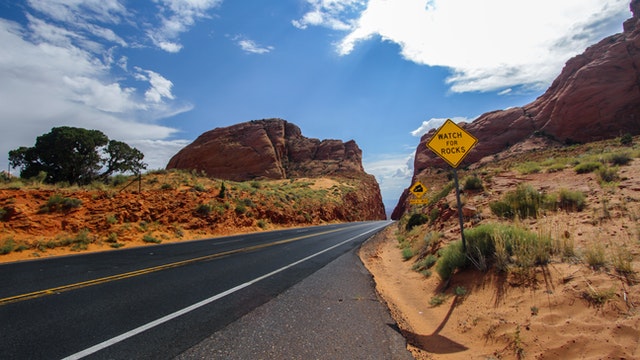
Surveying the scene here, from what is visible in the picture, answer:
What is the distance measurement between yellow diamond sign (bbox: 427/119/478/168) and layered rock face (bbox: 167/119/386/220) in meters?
64.5

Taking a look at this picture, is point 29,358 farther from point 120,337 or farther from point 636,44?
point 636,44

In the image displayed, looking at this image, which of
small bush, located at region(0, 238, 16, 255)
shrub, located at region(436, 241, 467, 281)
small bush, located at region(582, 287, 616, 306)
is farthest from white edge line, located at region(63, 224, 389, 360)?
small bush, located at region(0, 238, 16, 255)

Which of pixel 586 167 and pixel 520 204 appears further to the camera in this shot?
pixel 586 167

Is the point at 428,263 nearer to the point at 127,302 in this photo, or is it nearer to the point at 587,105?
the point at 127,302

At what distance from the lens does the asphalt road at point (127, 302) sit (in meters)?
3.83

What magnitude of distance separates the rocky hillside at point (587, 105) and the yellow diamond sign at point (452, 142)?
55886 mm

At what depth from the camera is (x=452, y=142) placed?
770 centimetres

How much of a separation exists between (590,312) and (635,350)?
78 cm

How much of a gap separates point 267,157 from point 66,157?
49404 millimetres

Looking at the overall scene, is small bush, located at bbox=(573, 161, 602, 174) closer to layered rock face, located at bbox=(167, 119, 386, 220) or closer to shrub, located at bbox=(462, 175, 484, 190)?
shrub, located at bbox=(462, 175, 484, 190)

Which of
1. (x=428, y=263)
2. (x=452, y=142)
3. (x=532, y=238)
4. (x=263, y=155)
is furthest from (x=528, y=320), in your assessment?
(x=263, y=155)

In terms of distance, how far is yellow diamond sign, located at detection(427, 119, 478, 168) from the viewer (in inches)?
298

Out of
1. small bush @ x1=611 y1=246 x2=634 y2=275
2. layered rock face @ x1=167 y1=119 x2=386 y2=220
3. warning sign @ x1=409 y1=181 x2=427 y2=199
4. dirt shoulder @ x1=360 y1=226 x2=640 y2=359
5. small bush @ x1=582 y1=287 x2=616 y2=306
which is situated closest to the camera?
dirt shoulder @ x1=360 y1=226 x2=640 y2=359

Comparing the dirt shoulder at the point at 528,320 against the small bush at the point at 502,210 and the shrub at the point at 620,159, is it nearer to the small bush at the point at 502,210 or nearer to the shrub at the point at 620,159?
the small bush at the point at 502,210
